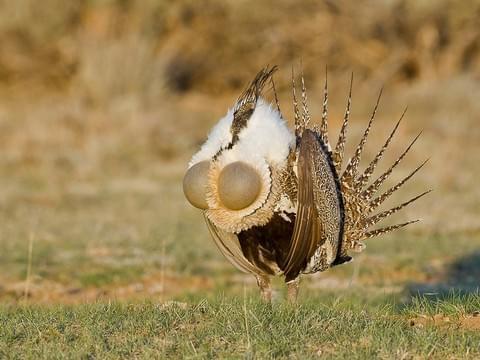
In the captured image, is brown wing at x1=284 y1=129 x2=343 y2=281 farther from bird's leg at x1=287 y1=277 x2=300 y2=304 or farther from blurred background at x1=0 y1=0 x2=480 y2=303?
blurred background at x1=0 y1=0 x2=480 y2=303

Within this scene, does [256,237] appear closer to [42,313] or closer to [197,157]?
[197,157]

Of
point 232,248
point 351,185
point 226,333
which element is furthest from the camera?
point 351,185

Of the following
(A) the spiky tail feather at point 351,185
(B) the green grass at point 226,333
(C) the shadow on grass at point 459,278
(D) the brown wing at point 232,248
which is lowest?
(B) the green grass at point 226,333

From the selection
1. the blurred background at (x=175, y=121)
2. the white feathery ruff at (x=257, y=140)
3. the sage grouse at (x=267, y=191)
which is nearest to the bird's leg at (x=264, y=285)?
the sage grouse at (x=267, y=191)

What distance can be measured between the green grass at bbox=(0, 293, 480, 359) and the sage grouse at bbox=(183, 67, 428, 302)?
31cm

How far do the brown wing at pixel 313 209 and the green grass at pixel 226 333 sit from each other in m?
0.29

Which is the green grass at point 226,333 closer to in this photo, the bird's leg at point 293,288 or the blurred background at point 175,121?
the bird's leg at point 293,288

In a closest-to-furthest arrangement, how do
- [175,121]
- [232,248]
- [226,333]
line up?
[226,333]
[232,248]
[175,121]

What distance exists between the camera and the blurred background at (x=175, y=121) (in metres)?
9.00

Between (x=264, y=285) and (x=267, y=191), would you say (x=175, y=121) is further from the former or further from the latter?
(x=267, y=191)

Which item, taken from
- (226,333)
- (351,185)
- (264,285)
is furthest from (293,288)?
(226,333)

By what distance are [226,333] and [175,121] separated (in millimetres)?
14331

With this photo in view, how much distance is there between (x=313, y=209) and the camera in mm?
4750

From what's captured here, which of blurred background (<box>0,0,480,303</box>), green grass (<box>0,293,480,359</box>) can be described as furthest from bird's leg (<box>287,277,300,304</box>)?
blurred background (<box>0,0,480,303</box>)
